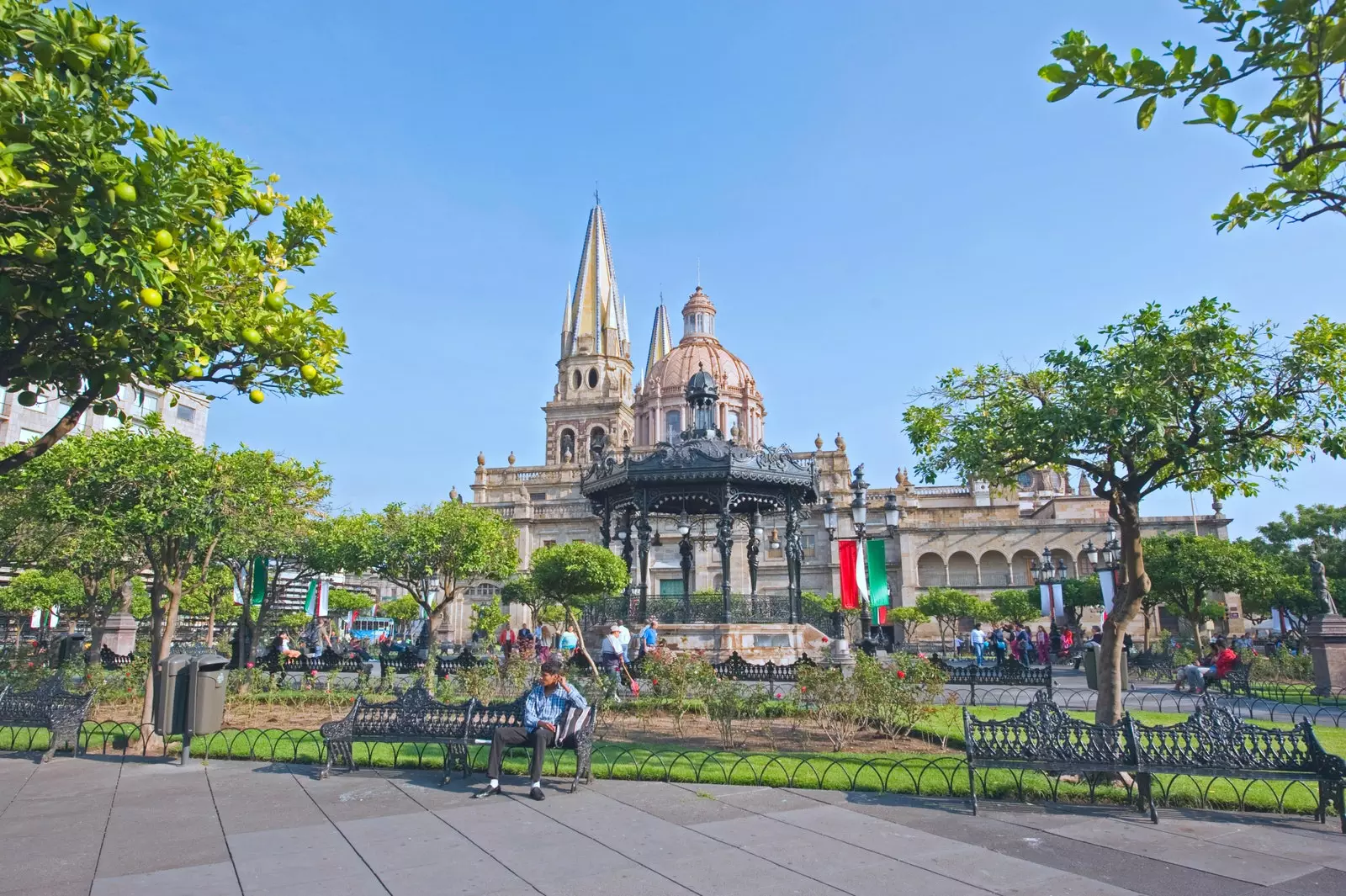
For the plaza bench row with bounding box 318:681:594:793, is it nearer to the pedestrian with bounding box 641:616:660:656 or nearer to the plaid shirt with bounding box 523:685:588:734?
the plaid shirt with bounding box 523:685:588:734

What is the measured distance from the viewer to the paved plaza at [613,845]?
4750 millimetres

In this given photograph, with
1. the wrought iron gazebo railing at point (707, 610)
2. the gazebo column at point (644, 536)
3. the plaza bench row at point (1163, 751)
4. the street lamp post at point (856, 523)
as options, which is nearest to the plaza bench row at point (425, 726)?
the plaza bench row at point (1163, 751)

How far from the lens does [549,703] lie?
7.40 meters

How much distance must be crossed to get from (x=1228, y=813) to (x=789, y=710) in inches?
238

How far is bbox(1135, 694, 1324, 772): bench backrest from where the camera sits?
20.1ft

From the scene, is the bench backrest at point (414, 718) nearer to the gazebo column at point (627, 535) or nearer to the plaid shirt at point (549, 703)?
the plaid shirt at point (549, 703)

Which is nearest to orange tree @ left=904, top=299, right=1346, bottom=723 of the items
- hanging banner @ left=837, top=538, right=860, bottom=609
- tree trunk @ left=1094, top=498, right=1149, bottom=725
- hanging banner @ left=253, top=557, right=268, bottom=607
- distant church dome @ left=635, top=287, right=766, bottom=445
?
tree trunk @ left=1094, top=498, right=1149, bottom=725

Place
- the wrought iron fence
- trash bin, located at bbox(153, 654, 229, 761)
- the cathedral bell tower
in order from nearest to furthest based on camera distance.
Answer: the wrought iron fence → trash bin, located at bbox(153, 654, 229, 761) → the cathedral bell tower

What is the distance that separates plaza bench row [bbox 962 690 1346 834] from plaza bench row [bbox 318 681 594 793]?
3.47m

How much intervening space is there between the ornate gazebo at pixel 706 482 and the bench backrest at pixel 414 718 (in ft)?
29.9

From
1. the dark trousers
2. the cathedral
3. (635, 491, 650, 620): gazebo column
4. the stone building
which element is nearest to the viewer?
the dark trousers

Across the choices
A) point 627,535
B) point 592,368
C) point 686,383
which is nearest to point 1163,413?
point 627,535

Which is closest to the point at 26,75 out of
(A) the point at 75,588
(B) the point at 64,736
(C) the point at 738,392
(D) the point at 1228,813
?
(B) the point at 64,736

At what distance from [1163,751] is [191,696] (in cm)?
859
